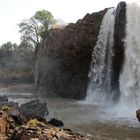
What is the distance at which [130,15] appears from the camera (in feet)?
116

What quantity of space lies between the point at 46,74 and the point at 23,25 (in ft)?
90.9

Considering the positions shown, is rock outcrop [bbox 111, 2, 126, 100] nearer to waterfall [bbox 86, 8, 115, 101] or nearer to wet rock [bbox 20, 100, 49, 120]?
waterfall [bbox 86, 8, 115, 101]

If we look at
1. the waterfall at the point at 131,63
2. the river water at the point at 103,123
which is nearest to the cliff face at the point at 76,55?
the waterfall at the point at 131,63

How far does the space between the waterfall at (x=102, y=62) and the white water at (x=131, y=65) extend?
304 centimetres

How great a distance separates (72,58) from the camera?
4162cm

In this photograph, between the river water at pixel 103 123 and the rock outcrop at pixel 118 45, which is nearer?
the river water at pixel 103 123

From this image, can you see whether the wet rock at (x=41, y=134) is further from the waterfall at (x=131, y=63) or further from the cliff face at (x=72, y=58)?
the cliff face at (x=72, y=58)

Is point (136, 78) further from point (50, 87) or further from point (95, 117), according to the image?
point (50, 87)

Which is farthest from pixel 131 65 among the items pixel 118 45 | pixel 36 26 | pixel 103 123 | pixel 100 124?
pixel 36 26

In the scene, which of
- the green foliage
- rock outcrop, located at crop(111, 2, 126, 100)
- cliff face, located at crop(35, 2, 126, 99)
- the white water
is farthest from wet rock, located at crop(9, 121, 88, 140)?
the green foliage

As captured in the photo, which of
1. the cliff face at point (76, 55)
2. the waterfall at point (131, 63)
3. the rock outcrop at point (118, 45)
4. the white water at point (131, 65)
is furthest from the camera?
the cliff face at point (76, 55)

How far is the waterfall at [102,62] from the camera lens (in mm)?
37250

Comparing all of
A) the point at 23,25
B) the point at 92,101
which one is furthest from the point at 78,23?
the point at 23,25

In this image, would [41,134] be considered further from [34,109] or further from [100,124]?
[34,109]
